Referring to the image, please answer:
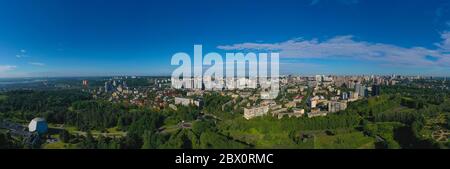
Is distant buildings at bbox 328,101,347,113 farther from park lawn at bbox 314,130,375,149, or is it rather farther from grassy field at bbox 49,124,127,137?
grassy field at bbox 49,124,127,137

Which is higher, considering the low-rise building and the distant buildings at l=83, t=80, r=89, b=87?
the distant buildings at l=83, t=80, r=89, b=87

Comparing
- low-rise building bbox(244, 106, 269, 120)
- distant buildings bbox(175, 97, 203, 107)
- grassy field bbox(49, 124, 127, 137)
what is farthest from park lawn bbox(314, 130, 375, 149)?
distant buildings bbox(175, 97, 203, 107)

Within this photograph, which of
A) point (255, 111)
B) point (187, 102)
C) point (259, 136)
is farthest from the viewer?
point (187, 102)

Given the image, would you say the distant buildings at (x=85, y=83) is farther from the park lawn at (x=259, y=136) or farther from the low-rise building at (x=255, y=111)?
the park lawn at (x=259, y=136)

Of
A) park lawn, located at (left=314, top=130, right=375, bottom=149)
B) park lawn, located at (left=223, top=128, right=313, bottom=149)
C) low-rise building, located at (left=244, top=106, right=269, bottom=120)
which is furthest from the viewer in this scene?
low-rise building, located at (left=244, top=106, right=269, bottom=120)

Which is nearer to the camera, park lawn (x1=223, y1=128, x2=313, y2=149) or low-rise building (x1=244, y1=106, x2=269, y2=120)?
park lawn (x1=223, y1=128, x2=313, y2=149)

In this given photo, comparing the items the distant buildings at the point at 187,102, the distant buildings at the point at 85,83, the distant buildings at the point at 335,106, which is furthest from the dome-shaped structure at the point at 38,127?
the distant buildings at the point at 335,106

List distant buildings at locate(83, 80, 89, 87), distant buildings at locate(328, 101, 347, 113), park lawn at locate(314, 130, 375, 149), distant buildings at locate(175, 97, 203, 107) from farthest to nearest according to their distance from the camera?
distant buildings at locate(83, 80, 89, 87) → distant buildings at locate(175, 97, 203, 107) → distant buildings at locate(328, 101, 347, 113) → park lawn at locate(314, 130, 375, 149)

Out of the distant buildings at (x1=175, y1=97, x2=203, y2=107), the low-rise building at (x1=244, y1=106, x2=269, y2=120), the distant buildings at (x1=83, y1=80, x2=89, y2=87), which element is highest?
the distant buildings at (x1=83, y1=80, x2=89, y2=87)

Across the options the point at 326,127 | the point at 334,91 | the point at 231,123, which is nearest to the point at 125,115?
the point at 231,123

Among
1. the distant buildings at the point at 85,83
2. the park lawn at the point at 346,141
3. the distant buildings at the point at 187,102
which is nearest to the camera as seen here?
the park lawn at the point at 346,141

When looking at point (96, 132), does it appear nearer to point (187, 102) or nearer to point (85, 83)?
point (187, 102)

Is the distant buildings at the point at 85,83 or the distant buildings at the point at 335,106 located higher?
the distant buildings at the point at 85,83

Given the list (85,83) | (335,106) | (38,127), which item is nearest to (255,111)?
(335,106)
